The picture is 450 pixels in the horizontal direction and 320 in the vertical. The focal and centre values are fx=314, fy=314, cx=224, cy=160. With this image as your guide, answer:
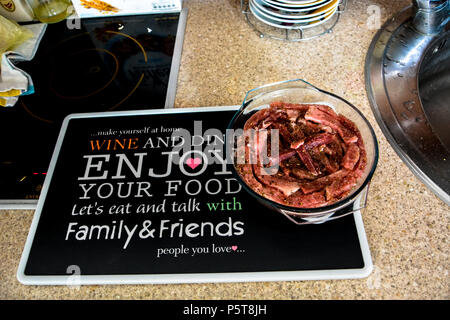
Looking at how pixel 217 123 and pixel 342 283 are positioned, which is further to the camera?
pixel 217 123

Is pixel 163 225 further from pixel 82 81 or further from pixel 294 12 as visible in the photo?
pixel 294 12

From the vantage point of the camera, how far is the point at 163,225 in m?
0.61

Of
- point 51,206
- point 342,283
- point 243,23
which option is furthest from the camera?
point 243,23

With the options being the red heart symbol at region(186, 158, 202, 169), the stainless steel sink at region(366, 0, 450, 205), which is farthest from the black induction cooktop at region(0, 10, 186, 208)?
the stainless steel sink at region(366, 0, 450, 205)

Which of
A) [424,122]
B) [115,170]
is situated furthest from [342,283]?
[115,170]

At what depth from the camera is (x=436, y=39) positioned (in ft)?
2.65

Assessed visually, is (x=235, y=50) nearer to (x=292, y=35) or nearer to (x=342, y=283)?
(x=292, y=35)

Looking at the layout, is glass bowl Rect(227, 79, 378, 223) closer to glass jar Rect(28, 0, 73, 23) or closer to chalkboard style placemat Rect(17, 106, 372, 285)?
chalkboard style placemat Rect(17, 106, 372, 285)

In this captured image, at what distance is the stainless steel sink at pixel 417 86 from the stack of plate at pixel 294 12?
0.51ft

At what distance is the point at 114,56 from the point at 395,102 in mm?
751

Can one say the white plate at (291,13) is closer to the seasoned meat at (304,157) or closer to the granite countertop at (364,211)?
the granite countertop at (364,211)

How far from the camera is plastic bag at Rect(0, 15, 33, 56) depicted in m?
0.86

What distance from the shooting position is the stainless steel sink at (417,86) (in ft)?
2.14

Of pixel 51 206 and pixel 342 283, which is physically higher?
pixel 51 206
